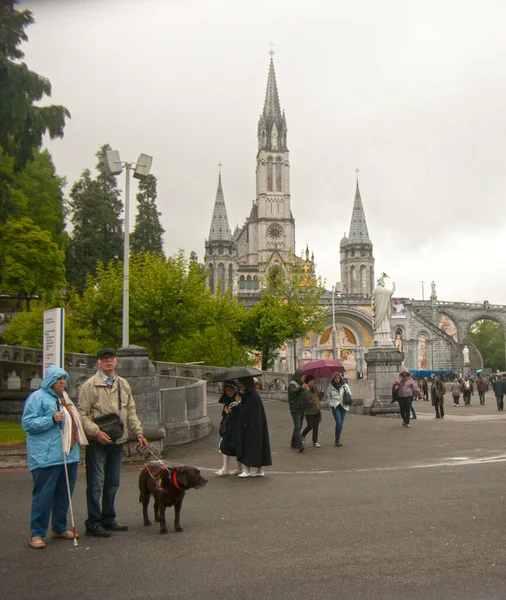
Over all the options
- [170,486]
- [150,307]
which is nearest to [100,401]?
[170,486]

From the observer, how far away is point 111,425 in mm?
6266

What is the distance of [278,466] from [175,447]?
8.83 ft

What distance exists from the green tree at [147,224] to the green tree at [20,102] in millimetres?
40420

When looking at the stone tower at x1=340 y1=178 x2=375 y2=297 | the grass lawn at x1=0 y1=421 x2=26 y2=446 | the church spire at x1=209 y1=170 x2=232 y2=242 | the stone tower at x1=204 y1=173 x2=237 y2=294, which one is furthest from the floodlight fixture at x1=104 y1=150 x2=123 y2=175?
the stone tower at x1=340 y1=178 x2=375 y2=297

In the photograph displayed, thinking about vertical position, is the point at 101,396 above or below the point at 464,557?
above

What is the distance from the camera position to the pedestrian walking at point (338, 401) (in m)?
13.2

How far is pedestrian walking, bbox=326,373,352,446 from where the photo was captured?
1321 centimetres

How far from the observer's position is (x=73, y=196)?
2146 inches

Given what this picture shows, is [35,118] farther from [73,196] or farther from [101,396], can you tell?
[73,196]

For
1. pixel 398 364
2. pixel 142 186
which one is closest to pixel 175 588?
pixel 398 364

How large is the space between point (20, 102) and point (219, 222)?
8042 centimetres

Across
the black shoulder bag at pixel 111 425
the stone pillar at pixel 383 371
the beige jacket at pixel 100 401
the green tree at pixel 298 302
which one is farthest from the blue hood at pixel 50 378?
the green tree at pixel 298 302

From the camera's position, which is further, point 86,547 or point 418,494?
point 418,494

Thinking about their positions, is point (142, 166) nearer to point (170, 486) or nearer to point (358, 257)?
point (170, 486)
